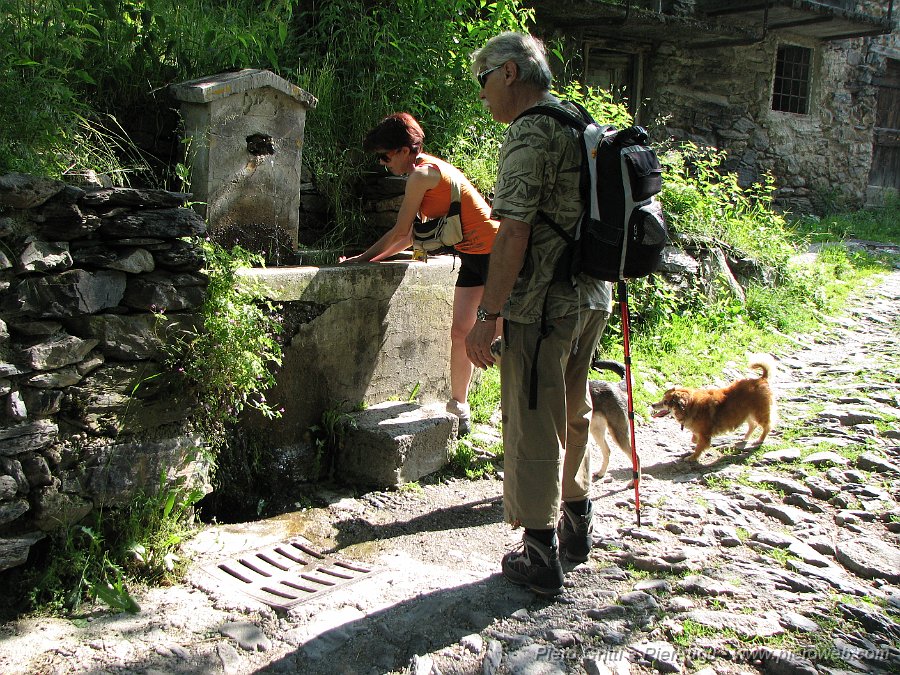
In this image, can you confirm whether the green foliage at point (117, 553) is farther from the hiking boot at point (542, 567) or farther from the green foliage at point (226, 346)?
the hiking boot at point (542, 567)

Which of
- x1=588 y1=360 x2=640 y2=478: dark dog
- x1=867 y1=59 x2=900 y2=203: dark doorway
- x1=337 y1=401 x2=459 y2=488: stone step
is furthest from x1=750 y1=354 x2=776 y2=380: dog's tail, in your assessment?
x1=867 y1=59 x2=900 y2=203: dark doorway

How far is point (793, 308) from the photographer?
803 centimetres

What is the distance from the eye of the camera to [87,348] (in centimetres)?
A: 316

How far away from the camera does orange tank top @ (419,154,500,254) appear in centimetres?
440

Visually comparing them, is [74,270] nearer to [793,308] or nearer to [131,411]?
[131,411]

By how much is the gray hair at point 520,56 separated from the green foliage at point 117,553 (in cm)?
221

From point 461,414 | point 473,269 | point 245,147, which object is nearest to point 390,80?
point 245,147

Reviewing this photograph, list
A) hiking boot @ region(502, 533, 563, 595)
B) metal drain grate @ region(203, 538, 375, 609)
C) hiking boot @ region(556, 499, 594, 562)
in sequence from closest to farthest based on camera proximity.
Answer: hiking boot @ region(502, 533, 563, 595) < metal drain grate @ region(203, 538, 375, 609) < hiking boot @ region(556, 499, 594, 562)

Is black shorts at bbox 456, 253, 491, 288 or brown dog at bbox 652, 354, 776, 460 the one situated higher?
black shorts at bbox 456, 253, 491, 288

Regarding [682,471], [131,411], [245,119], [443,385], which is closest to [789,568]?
[682,471]

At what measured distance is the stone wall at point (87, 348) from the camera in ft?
9.70

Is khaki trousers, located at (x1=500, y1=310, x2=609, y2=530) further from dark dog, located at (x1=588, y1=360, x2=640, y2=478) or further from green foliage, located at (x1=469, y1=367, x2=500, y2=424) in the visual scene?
green foliage, located at (x1=469, y1=367, x2=500, y2=424)

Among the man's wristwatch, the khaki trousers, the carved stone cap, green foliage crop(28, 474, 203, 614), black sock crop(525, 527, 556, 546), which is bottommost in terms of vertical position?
green foliage crop(28, 474, 203, 614)

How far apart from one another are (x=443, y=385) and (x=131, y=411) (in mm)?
2247
